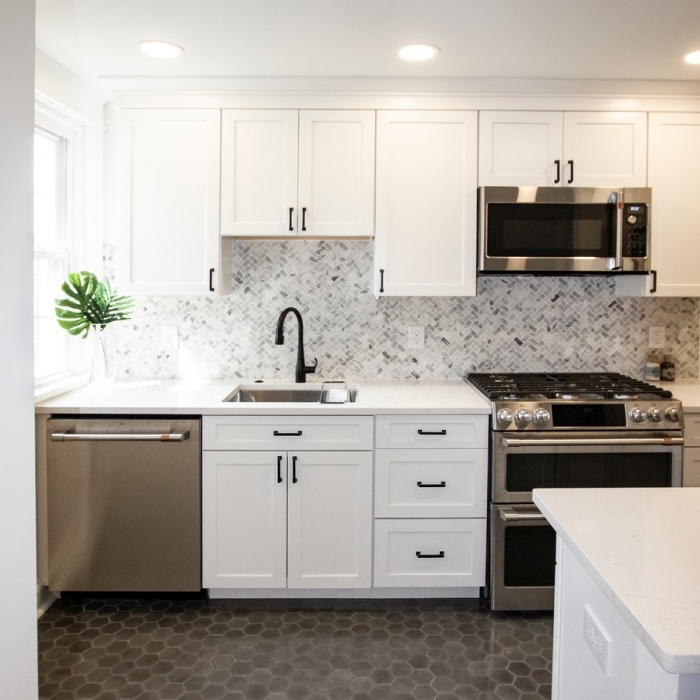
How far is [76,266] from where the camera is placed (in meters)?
3.40

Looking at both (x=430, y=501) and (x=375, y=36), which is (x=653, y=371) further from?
(x=375, y=36)

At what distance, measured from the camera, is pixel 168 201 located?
3.15 m

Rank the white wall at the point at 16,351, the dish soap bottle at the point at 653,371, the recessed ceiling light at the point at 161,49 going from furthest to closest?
the dish soap bottle at the point at 653,371, the recessed ceiling light at the point at 161,49, the white wall at the point at 16,351

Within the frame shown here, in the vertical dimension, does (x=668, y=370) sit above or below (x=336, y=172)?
below

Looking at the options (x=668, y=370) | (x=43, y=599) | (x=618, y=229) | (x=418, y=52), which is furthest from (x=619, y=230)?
(x=43, y=599)

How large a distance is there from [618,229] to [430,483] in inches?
56.6

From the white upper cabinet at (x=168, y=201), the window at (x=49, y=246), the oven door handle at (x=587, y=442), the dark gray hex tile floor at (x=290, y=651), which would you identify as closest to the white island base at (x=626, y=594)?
the dark gray hex tile floor at (x=290, y=651)

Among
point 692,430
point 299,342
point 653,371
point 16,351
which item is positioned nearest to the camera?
point 16,351

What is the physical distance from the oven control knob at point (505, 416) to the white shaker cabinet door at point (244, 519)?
931mm

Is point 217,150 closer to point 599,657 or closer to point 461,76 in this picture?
point 461,76

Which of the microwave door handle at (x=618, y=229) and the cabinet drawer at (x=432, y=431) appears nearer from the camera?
the cabinet drawer at (x=432, y=431)

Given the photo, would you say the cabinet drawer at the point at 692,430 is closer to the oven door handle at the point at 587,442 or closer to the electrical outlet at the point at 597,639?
the oven door handle at the point at 587,442

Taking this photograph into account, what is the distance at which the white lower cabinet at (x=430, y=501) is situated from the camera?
2.91m

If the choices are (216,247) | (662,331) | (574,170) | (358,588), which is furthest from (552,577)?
(216,247)
